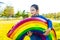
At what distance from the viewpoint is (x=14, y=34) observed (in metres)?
1.71

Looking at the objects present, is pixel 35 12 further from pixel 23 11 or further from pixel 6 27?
pixel 6 27

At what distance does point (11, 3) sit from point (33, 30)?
350 mm

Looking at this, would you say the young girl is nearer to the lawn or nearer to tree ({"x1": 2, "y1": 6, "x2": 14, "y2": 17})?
the lawn

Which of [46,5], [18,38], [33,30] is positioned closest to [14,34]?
[18,38]

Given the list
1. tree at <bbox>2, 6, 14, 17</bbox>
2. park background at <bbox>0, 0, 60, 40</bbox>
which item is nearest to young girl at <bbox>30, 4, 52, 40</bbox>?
park background at <bbox>0, 0, 60, 40</bbox>

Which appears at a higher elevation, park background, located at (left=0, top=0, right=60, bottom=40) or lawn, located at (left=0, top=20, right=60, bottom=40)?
park background, located at (left=0, top=0, right=60, bottom=40)

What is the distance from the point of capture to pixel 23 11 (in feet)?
5.74

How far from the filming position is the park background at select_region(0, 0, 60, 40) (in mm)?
1732

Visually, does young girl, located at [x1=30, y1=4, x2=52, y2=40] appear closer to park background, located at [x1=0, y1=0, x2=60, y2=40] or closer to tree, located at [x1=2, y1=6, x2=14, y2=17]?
park background, located at [x1=0, y1=0, x2=60, y2=40]

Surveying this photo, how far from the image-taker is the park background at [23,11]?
5.68 feet

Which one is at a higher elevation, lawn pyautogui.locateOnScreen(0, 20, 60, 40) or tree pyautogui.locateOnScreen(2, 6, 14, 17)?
tree pyautogui.locateOnScreen(2, 6, 14, 17)

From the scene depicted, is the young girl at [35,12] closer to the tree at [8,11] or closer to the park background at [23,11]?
the park background at [23,11]

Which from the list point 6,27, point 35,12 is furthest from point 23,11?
point 6,27

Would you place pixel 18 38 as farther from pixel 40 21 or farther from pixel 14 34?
pixel 40 21
